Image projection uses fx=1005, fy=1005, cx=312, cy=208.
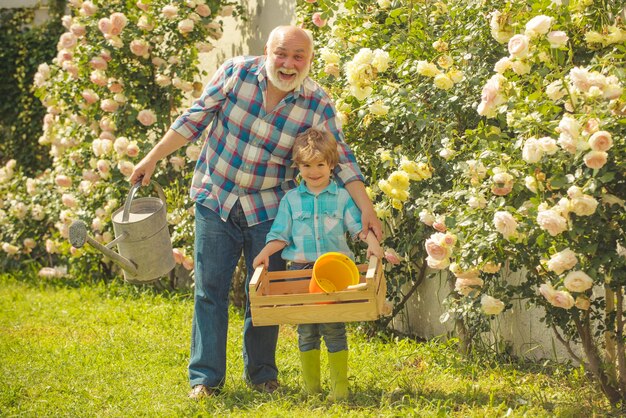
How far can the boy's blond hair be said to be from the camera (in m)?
3.79

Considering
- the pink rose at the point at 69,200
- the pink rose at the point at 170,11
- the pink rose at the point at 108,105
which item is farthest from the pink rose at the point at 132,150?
the pink rose at the point at 170,11

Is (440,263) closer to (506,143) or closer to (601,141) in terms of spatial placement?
(506,143)

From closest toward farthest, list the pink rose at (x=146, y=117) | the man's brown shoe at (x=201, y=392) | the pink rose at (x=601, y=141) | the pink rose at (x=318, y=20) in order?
1. the pink rose at (x=601, y=141)
2. the man's brown shoe at (x=201, y=392)
3. the pink rose at (x=318, y=20)
4. the pink rose at (x=146, y=117)

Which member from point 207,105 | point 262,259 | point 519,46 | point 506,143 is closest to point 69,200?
point 207,105

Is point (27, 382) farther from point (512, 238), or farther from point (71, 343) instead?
point (512, 238)

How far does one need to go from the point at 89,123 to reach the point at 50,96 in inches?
19.8

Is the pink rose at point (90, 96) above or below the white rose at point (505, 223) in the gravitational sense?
above

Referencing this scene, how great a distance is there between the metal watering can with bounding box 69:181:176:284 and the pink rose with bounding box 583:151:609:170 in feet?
5.88

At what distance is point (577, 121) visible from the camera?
127 inches

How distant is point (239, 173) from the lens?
4.02m

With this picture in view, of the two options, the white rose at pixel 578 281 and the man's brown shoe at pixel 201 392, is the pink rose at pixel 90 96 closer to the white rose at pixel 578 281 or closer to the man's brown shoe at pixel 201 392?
the man's brown shoe at pixel 201 392

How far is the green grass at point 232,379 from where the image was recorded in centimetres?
379

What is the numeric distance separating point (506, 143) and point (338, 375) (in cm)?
108

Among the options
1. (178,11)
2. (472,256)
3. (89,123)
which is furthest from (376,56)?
(89,123)
